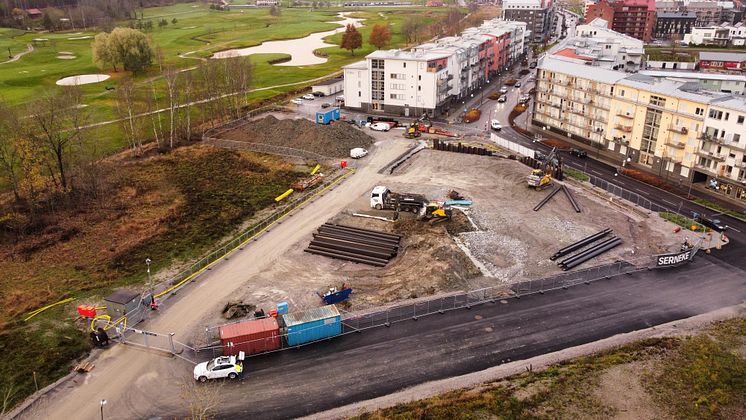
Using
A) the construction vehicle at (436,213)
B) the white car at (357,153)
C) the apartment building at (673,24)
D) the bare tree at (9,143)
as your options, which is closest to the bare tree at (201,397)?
the construction vehicle at (436,213)

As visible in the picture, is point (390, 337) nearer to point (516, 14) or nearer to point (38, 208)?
point (38, 208)

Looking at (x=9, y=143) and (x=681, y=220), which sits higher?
(x=9, y=143)

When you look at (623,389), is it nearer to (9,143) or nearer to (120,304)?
(120,304)

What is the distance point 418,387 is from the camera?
34688 millimetres

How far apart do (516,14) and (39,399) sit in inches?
7790

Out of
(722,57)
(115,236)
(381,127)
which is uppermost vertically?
(722,57)

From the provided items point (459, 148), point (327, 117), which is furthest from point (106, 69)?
point (459, 148)

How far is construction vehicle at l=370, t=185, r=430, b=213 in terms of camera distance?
201 feet

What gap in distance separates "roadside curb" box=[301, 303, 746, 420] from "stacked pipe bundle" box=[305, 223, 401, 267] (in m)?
17.1

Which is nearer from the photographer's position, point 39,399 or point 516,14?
point 39,399

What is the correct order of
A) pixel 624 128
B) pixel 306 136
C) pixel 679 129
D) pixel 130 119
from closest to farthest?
pixel 679 129, pixel 624 128, pixel 130 119, pixel 306 136

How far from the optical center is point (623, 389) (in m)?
34.5

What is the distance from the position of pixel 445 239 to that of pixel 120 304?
96.6 ft

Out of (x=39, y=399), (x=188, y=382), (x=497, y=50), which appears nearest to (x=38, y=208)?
(x=39, y=399)
